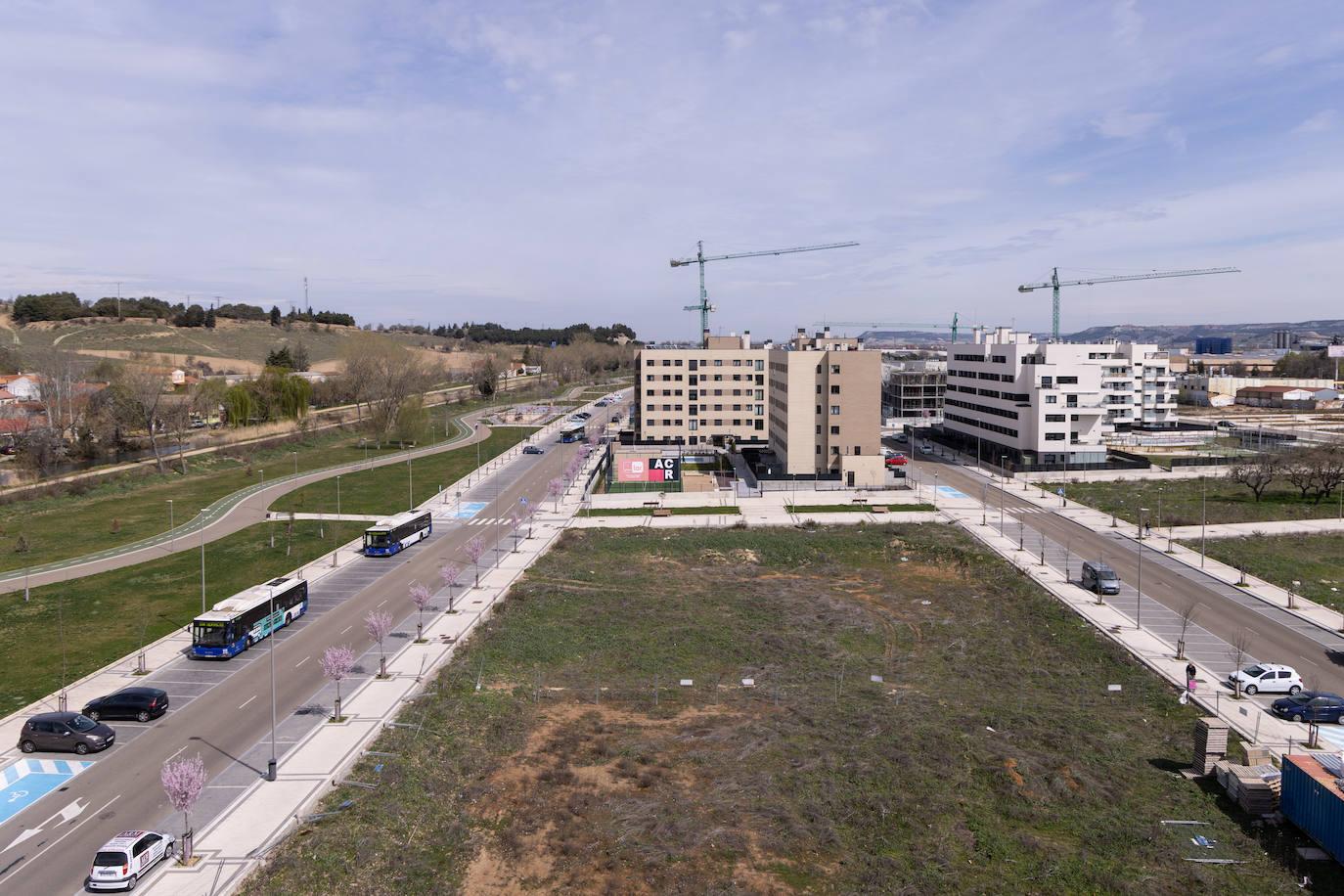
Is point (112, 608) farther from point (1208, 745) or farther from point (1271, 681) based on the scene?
point (1271, 681)

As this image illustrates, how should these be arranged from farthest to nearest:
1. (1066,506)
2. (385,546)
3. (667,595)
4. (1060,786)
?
(1066,506)
(385,546)
(667,595)
(1060,786)

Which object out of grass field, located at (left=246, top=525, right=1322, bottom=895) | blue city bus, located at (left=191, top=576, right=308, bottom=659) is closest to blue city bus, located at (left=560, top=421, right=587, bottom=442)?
grass field, located at (left=246, top=525, right=1322, bottom=895)

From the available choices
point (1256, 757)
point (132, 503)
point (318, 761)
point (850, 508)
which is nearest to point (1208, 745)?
point (1256, 757)

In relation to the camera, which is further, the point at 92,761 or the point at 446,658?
the point at 446,658

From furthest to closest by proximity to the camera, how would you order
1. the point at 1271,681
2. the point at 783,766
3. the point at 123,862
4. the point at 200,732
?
the point at 1271,681 → the point at 200,732 → the point at 783,766 → the point at 123,862

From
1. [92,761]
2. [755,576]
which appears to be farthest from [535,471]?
[92,761]

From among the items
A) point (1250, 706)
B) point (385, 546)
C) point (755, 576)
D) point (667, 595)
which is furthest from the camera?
point (385, 546)

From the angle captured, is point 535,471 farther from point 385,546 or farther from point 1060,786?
point 1060,786

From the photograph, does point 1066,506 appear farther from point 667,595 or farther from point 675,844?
point 675,844
